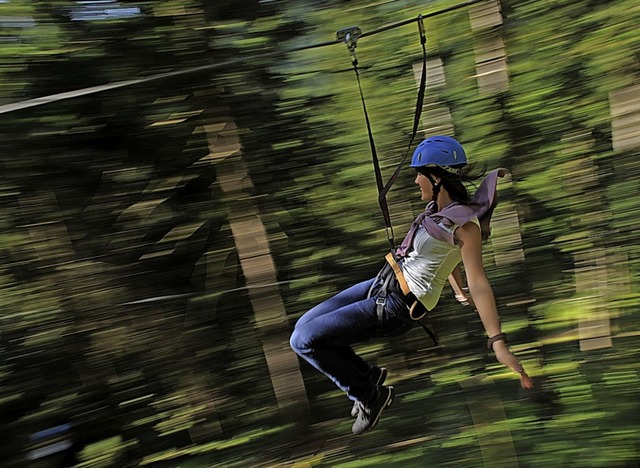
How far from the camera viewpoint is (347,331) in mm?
1920

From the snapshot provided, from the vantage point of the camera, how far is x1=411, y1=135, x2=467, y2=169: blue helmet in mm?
1834

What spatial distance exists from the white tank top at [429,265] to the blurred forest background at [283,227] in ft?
4.48

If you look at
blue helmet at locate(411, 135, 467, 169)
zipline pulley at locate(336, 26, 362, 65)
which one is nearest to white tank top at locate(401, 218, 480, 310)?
blue helmet at locate(411, 135, 467, 169)

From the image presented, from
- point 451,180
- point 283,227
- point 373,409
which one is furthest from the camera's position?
point 283,227

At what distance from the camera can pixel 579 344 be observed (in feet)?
10.5

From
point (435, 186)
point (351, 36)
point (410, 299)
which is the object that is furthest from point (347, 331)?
point (351, 36)

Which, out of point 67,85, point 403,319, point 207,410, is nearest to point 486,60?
point 403,319

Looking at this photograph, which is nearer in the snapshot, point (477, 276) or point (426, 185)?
point (477, 276)

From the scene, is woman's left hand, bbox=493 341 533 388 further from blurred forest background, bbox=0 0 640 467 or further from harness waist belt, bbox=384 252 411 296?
blurred forest background, bbox=0 0 640 467

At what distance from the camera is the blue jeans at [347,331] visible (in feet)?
6.29

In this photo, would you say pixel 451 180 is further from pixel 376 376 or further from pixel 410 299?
pixel 376 376

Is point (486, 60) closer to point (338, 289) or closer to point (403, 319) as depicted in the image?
point (338, 289)

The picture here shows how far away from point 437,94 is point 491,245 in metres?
1.07

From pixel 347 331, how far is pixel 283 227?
5.33ft
